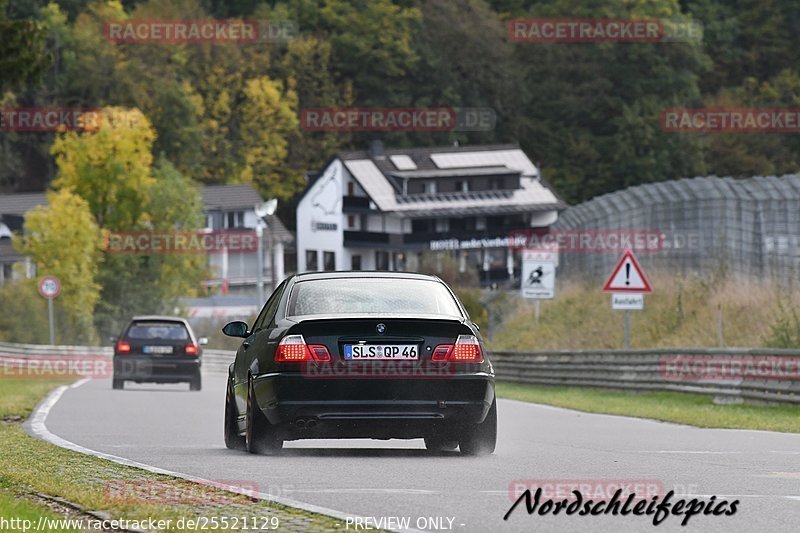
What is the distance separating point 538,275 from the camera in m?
39.2

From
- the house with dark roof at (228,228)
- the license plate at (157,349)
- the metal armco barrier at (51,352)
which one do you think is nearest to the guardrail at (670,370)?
the license plate at (157,349)

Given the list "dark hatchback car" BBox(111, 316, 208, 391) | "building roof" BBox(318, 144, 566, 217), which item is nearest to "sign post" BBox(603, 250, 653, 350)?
"dark hatchback car" BBox(111, 316, 208, 391)

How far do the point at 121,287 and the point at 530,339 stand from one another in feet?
164

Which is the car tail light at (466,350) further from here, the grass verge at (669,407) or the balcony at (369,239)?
the balcony at (369,239)

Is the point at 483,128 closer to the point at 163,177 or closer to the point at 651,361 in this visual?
the point at 163,177

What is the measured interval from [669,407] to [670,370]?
115 inches

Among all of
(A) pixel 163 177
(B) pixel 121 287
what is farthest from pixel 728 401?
(A) pixel 163 177

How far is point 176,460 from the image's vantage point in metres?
13.7

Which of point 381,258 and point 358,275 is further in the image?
point 381,258

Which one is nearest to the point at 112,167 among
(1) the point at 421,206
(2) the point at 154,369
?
(1) the point at 421,206

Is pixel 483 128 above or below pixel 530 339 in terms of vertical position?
above

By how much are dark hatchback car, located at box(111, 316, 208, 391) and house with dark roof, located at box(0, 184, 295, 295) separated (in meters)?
76.5

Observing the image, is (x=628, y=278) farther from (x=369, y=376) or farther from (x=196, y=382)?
(x=369, y=376)

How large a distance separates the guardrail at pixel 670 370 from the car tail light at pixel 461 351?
1128 cm
